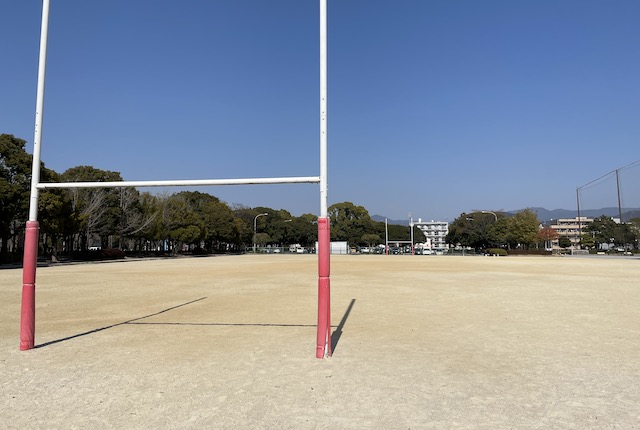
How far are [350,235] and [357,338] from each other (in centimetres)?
9446

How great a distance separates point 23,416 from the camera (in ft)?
12.0

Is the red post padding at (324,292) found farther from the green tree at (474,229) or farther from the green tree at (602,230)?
the green tree at (602,230)

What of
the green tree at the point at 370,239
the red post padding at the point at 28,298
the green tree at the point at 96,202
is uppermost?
the green tree at the point at 96,202

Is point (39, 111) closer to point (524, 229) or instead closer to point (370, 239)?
point (524, 229)

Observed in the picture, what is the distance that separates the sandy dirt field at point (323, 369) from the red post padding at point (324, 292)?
0.58 ft

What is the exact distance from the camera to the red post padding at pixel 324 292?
17.4 feet

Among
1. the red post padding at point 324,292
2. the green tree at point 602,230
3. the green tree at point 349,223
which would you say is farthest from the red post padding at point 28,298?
the green tree at point 602,230

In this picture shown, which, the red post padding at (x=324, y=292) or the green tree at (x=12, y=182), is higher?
the green tree at (x=12, y=182)

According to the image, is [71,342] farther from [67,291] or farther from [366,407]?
[67,291]

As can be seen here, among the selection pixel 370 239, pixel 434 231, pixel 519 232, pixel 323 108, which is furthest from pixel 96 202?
pixel 434 231

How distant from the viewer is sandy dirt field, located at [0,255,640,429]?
3645mm

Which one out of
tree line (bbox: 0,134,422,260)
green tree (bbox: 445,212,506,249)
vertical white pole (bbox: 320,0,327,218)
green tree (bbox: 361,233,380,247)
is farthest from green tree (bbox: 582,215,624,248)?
vertical white pole (bbox: 320,0,327,218)

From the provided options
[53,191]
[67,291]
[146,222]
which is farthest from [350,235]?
[67,291]

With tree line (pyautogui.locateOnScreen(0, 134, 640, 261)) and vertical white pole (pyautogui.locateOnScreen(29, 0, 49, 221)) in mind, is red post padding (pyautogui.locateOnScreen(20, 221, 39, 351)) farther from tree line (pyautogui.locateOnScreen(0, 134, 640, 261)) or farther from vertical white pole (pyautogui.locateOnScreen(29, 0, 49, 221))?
tree line (pyautogui.locateOnScreen(0, 134, 640, 261))
